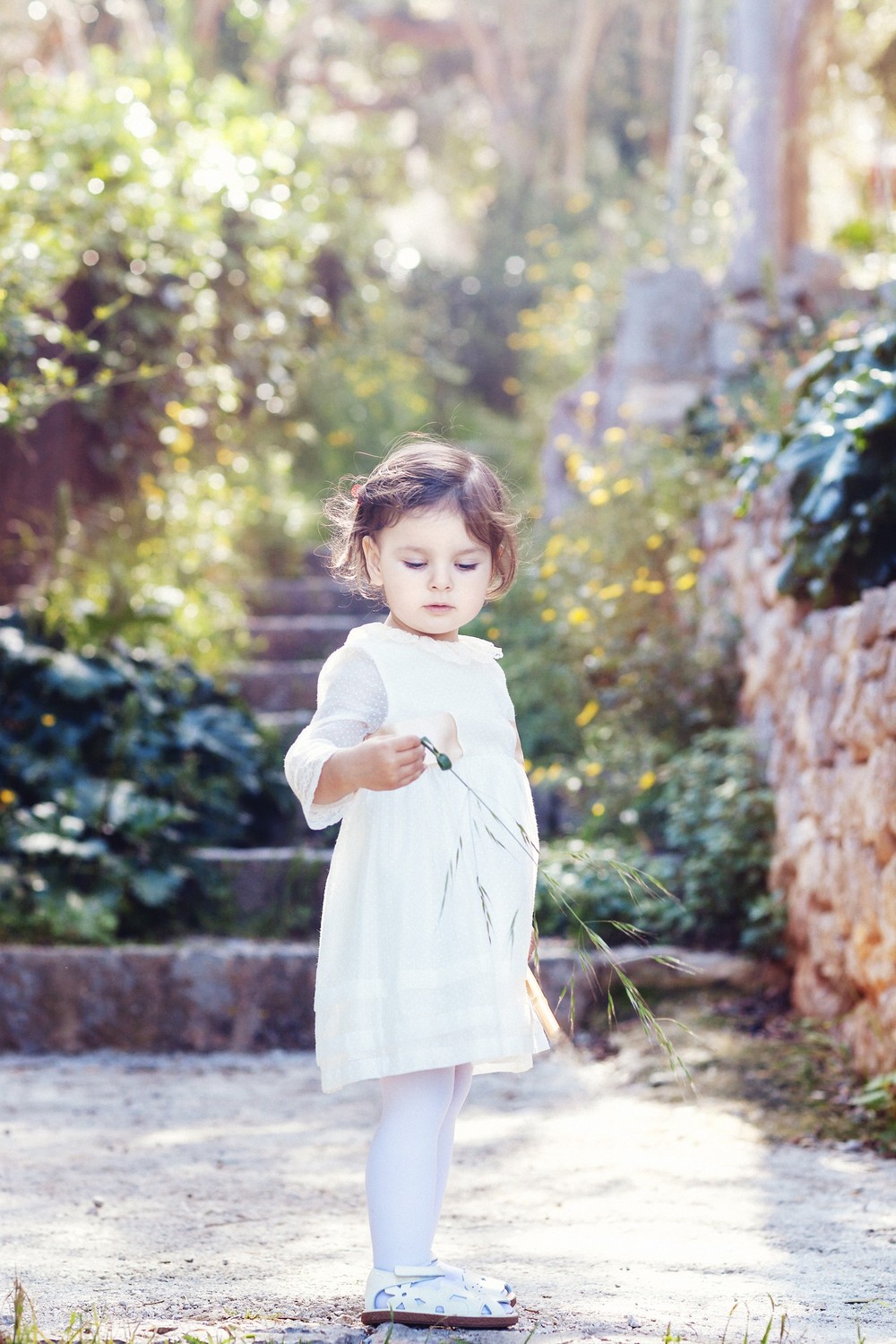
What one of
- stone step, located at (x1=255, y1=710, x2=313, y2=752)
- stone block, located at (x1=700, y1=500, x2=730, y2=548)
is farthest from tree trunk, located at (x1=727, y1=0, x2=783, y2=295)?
stone step, located at (x1=255, y1=710, x2=313, y2=752)

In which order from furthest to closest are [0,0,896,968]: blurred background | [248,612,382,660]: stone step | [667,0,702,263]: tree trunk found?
1. [667,0,702,263]: tree trunk
2. [248,612,382,660]: stone step
3. [0,0,896,968]: blurred background

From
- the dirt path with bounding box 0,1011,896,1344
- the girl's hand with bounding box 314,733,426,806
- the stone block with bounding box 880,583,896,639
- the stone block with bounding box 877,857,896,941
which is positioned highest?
the stone block with bounding box 880,583,896,639

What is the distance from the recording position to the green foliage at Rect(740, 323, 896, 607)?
3400 mm

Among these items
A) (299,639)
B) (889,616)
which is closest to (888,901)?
(889,616)

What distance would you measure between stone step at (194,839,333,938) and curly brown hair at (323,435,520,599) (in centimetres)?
250

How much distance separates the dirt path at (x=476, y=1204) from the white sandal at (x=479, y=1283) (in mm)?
54

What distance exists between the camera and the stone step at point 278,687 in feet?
18.8

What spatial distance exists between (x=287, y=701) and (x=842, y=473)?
299 centimetres

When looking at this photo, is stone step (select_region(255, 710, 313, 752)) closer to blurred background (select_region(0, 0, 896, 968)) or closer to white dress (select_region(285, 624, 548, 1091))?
blurred background (select_region(0, 0, 896, 968))

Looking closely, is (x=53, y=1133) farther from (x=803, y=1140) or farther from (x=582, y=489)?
(x=582, y=489)

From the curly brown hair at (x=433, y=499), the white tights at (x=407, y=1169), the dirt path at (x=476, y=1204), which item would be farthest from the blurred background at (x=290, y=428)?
the white tights at (x=407, y=1169)

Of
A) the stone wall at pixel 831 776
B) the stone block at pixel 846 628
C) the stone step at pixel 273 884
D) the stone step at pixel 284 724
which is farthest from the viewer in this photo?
the stone step at pixel 284 724

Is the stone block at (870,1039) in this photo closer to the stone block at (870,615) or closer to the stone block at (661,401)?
the stone block at (870,615)

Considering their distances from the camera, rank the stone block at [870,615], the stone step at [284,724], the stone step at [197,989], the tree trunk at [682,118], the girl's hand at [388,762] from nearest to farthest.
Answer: the girl's hand at [388,762] < the stone block at [870,615] < the stone step at [197,989] < the stone step at [284,724] < the tree trunk at [682,118]
